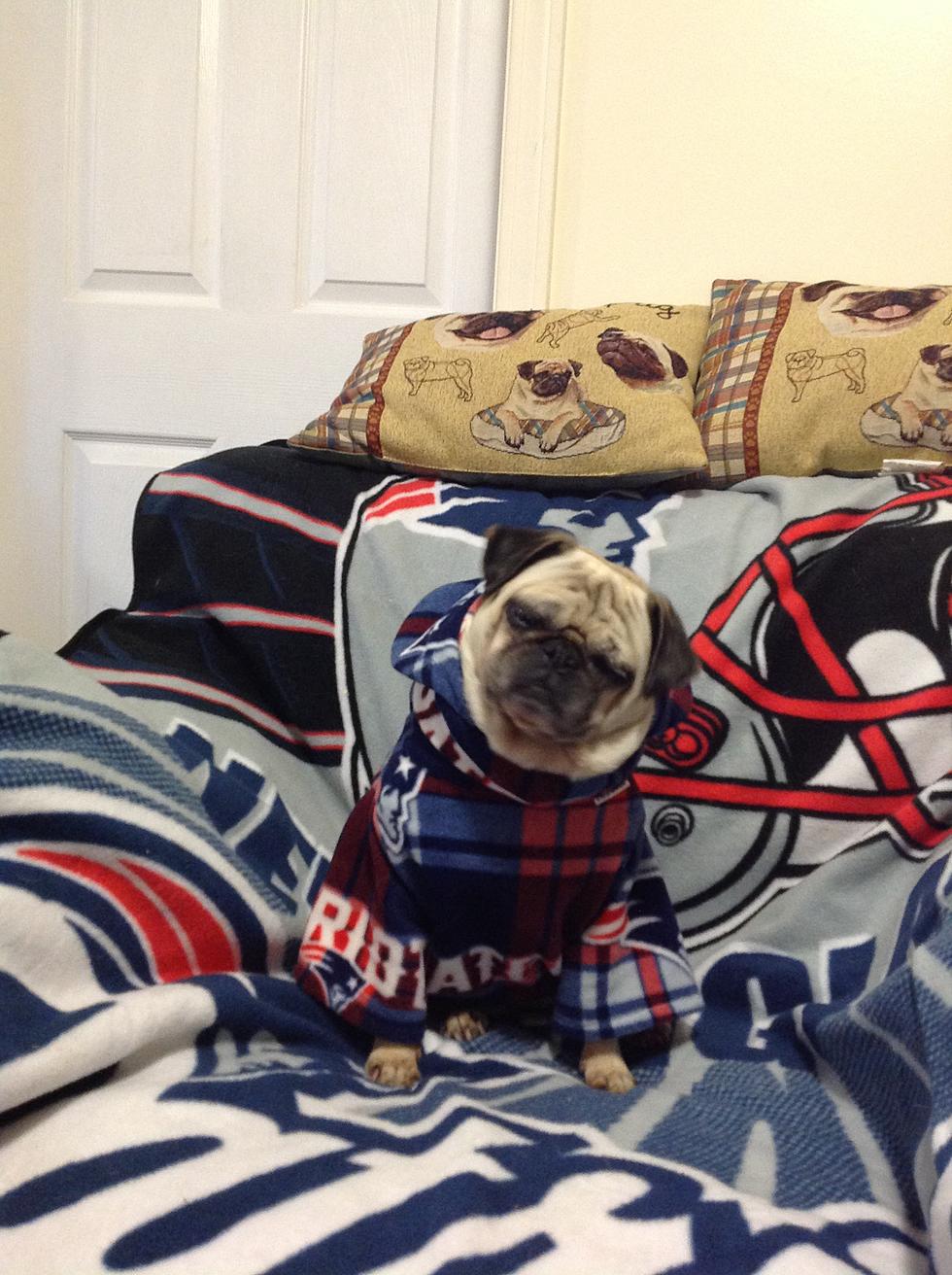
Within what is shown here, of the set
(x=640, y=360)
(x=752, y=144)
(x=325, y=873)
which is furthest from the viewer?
(x=752, y=144)

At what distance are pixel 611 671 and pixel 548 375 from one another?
1.78ft

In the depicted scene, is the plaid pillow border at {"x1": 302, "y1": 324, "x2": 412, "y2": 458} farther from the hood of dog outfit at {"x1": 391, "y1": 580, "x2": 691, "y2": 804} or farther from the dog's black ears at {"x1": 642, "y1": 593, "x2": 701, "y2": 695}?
the dog's black ears at {"x1": 642, "y1": 593, "x2": 701, "y2": 695}

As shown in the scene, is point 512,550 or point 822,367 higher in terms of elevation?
point 822,367

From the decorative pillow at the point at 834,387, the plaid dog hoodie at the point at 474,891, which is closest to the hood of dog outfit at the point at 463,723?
the plaid dog hoodie at the point at 474,891

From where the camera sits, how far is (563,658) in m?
0.97

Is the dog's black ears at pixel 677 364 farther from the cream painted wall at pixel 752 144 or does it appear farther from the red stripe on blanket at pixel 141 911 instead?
the red stripe on blanket at pixel 141 911

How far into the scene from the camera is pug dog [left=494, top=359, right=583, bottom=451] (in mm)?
1348

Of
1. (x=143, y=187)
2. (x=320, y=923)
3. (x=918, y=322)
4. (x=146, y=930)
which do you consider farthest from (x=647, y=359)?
(x=143, y=187)

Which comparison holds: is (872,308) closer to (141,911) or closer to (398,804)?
(398,804)

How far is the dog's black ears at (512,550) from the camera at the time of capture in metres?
1.02

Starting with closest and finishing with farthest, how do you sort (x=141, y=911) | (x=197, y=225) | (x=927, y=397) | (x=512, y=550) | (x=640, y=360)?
1. (x=141, y=911)
2. (x=512, y=550)
3. (x=927, y=397)
4. (x=640, y=360)
5. (x=197, y=225)

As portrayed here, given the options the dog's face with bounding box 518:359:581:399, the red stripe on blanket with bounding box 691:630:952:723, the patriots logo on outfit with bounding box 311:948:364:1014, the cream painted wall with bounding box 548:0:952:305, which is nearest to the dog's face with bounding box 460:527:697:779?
the red stripe on blanket with bounding box 691:630:952:723

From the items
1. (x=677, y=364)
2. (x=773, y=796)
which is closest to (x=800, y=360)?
(x=677, y=364)

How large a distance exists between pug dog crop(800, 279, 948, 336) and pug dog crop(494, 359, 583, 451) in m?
0.36
